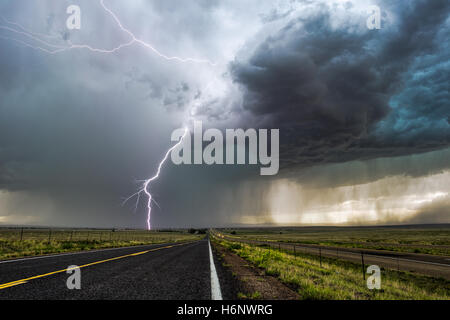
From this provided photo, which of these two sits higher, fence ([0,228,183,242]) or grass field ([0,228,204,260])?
grass field ([0,228,204,260])

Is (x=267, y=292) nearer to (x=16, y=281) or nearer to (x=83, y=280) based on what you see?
(x=83, y=280)

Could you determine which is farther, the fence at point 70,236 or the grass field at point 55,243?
the fence at point 70,236

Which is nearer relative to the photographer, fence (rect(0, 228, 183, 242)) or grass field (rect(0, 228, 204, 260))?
grass field (rect(0, 228, 204, 260))

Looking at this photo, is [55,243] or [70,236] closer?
[55,243]

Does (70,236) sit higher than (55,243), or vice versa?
(55,243)

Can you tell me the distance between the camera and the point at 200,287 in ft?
20.4

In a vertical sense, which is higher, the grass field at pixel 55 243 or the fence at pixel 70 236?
the grass field at pixel 55 243
